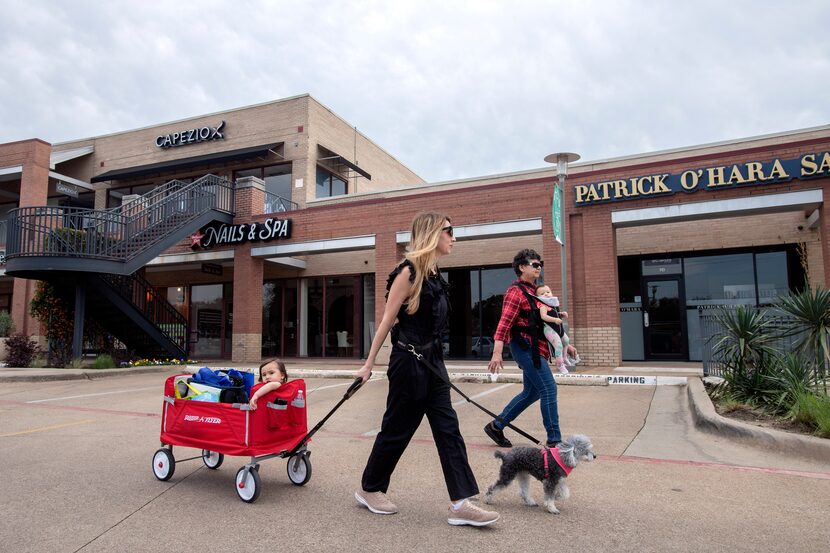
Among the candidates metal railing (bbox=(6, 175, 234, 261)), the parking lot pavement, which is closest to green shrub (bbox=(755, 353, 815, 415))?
the parking lot pavement

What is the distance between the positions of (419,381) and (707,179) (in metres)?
12.3

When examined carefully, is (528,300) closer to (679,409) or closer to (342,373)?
(679,409)

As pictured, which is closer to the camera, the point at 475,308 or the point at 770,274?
the point at 770,274

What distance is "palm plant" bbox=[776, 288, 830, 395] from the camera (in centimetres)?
703

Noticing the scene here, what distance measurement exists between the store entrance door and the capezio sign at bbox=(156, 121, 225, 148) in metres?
16.6

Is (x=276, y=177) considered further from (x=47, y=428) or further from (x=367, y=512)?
(x=367, y=512)

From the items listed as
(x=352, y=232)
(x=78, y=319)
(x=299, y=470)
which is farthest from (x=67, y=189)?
(x=299, y=470)

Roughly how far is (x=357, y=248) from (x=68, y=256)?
7638 millimetres

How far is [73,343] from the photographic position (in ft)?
52.2

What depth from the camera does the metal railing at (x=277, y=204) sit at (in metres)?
20.7

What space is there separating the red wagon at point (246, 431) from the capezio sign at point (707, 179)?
11.7 metres

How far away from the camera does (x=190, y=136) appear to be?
76.4ft

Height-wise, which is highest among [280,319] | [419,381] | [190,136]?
[190,136]

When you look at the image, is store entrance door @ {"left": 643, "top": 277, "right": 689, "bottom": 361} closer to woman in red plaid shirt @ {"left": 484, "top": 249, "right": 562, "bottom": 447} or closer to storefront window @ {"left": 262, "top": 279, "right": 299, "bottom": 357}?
storefront window @ {"left": 262, "top": 279, "right": 299, "bottom": 357}
